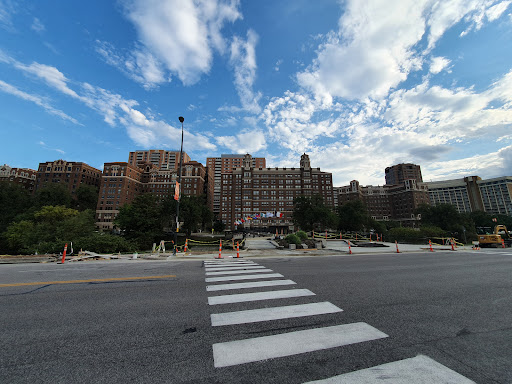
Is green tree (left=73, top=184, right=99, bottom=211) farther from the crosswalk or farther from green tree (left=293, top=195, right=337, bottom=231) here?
the crosswalk

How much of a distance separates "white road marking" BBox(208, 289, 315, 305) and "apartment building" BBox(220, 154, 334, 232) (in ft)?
299

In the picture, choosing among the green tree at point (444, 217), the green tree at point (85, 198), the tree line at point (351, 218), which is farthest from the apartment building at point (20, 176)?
the green tree at point (444, 217)

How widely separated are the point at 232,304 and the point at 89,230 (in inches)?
1316

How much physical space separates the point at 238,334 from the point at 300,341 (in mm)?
958

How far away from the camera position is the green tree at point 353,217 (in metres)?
66.9

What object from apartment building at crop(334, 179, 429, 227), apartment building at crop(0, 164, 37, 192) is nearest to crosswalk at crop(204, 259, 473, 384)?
apartment building at crop(334, 179, 429, 227)

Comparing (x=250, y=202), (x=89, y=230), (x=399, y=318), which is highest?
(x=250, y=202)

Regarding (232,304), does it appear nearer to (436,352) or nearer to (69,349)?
(69,349)

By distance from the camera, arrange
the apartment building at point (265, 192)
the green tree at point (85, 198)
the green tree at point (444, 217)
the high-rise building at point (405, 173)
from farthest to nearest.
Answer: the high-rise building at point (405, 173) → the apartment building at point (265, 192) → the green tree at point (85, 198) → the green tree at point (444, 217)

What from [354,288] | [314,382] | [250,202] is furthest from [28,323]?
[250,202]

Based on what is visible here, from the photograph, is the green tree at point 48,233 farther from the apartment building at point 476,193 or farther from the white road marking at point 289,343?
the apartment building at point 476,193

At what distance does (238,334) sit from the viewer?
3395 mm

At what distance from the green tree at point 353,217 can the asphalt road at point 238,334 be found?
6574 centimetres

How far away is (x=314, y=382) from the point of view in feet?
7.38
